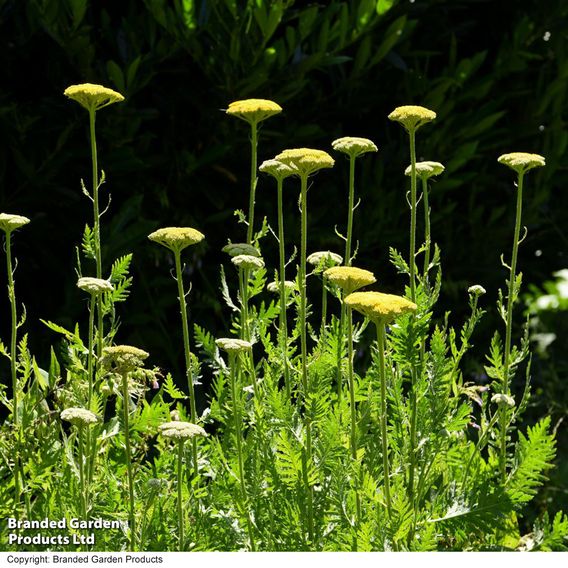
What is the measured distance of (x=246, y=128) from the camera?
4.12 meters

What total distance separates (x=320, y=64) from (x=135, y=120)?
0.69 metres

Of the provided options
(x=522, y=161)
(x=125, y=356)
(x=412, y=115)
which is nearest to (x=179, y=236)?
(x=125, y=356)

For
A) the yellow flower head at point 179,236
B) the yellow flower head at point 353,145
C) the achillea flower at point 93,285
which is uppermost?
the yellow flower head at point 353,145

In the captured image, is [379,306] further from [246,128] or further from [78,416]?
[246,128]

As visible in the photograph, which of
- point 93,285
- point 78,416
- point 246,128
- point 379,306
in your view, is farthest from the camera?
point 246,128

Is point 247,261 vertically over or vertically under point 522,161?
under

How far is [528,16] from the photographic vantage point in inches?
186

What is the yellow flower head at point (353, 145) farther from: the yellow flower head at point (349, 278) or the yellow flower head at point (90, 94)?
the yellow flower head at point (90, 94)

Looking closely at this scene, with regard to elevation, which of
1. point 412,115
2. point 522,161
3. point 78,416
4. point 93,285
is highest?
point 412,115

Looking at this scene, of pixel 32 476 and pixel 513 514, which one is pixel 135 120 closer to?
pixel 32 476

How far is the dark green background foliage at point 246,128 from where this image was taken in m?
3.91

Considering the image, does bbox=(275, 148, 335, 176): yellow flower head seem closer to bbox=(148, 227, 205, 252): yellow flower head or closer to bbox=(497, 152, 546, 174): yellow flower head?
bbox=(148, 227, 205, 252): yellow flower head

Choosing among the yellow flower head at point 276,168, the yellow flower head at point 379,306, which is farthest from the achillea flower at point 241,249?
the yellow flower head at point 379,306

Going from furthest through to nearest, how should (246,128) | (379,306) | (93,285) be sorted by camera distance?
1. (246,128)
2. (93,285)
3. (379,306)
